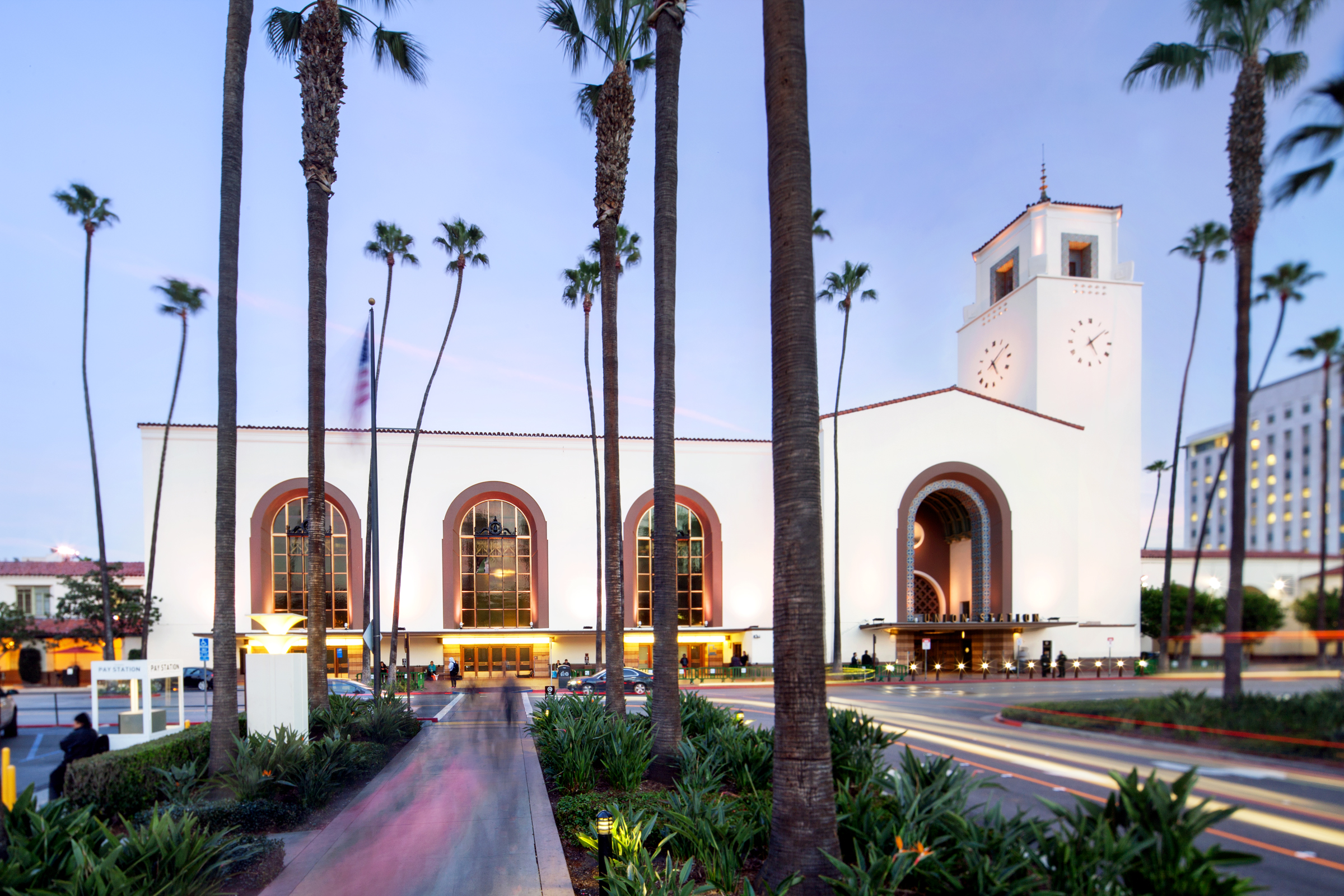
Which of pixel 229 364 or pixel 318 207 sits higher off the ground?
pixel 318 207

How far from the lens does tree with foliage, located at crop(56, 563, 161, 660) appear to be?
3681 centimetres

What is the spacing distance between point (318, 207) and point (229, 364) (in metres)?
4.89

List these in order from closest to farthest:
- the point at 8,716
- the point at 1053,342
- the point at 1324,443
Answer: the point at 1324,443 → the point at 8,716 → the point at 1053,342

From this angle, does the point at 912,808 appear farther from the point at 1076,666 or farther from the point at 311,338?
the point at 1076,666

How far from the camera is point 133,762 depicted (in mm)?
9430

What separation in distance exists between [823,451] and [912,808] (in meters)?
34.0

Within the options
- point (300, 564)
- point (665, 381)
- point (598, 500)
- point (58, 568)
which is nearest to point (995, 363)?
point (598, 500)

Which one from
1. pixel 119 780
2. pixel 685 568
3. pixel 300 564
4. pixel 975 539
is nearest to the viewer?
pixel 119 780

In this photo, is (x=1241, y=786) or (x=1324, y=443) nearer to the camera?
(x=1324, y=443)

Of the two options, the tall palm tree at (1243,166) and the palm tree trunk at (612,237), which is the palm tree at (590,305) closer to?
the palm tree trunk at (612,237)

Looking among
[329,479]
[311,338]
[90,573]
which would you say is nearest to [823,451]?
[329,479]

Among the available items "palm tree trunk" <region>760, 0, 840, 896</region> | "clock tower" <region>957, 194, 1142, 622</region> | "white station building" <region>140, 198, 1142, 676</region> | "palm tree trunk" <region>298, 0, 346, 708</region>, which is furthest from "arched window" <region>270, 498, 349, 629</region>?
"palm tree trunk" <region>760, 0, 840, 896</region>

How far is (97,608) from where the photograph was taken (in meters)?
36.9

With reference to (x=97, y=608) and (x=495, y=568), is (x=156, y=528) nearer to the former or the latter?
(x=97, y=608)
